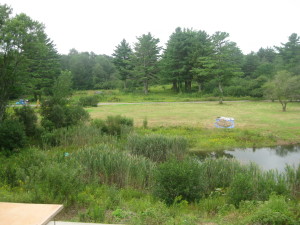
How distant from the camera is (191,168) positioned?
6.25 metres

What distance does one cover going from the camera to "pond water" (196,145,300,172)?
1121 centimetres

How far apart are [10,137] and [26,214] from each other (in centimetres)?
839

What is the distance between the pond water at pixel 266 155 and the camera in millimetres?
11211

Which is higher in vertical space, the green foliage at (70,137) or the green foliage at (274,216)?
the green foliage at (274,216)

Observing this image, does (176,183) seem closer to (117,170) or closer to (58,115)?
(117,170)

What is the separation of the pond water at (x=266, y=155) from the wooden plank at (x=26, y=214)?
29.2 feet

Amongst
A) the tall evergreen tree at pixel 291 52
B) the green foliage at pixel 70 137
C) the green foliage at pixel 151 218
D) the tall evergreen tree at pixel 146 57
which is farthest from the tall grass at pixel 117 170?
the tall evergreen tree at pixel 291 52

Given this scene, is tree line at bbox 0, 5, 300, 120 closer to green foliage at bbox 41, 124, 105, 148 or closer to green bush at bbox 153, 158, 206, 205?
green foliage at bbox 41, 124, 105, 148

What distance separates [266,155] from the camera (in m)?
12.4

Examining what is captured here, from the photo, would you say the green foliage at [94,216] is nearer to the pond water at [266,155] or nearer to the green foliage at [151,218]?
the green foliage at [151,218]

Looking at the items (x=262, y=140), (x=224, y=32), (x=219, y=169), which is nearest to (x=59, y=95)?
(x=219, y=169)

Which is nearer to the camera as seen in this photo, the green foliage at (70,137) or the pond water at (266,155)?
the pond water at (266,155)

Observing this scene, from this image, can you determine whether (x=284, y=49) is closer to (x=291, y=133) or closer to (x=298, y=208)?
(x=291, y=133)

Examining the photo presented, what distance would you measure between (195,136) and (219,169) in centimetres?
746
